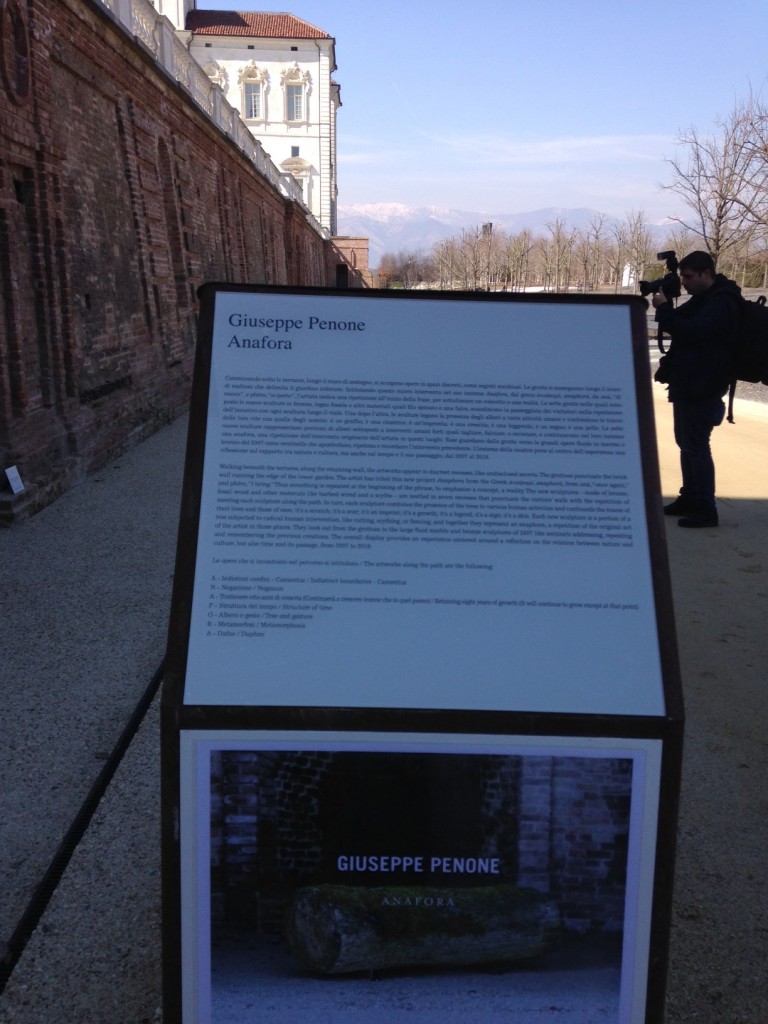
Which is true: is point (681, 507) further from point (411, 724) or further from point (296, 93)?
point (296, 93)

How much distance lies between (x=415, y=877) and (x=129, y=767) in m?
1.90

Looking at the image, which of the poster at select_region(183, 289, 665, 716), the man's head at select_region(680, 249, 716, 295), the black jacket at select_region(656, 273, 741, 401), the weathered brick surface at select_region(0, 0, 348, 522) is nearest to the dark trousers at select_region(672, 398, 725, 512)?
the black jacket at select_region(656, 273, 741, 401)

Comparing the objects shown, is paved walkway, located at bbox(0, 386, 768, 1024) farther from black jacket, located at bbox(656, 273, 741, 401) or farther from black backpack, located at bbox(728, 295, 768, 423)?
black backpack, located at bbox(728, 295, 768, 423)

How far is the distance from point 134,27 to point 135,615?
10.5 m

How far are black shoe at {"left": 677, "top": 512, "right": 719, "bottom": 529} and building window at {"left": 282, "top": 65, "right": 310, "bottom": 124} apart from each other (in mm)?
65938

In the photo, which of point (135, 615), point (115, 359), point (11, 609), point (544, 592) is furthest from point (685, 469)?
point (115, 359)

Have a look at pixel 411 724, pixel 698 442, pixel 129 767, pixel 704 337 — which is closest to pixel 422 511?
pixel 411 724

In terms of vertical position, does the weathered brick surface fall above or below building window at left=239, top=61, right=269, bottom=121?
below

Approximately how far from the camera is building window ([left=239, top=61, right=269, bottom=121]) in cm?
6475

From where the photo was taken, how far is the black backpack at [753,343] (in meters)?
6.58

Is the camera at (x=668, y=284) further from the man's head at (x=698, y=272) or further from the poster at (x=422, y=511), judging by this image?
the poster at (x=422, y=511)

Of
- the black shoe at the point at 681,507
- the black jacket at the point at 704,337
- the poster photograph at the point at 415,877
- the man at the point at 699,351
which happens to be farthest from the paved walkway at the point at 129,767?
the black jacket at the point at 704,337

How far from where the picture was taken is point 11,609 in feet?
17.5

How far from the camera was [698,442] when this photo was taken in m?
7.12
